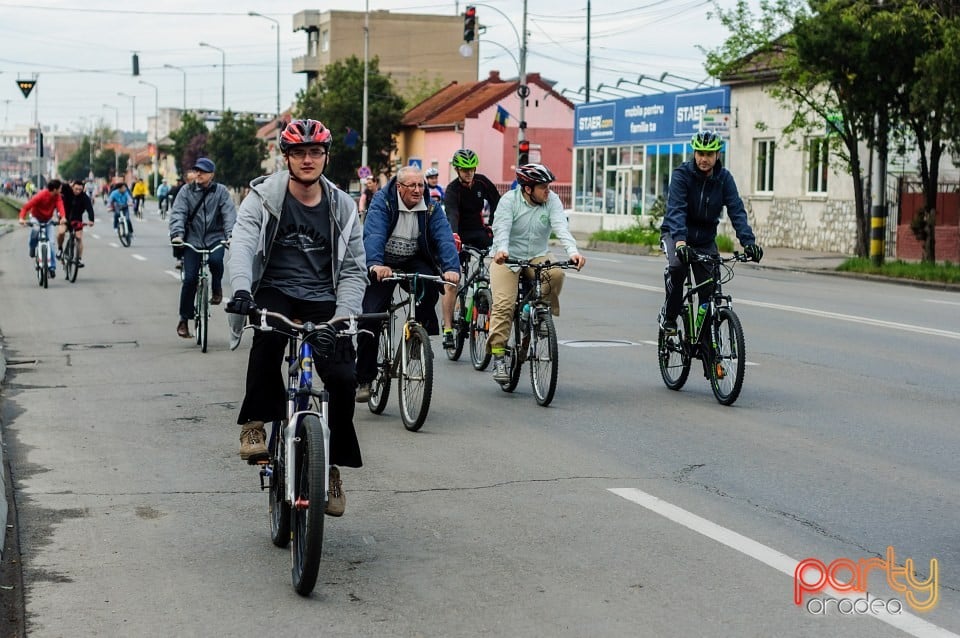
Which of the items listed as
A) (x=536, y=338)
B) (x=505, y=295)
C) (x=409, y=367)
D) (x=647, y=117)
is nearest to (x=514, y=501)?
(x=409, y=367)

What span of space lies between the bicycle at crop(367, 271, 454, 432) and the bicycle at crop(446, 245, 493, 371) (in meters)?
1.77

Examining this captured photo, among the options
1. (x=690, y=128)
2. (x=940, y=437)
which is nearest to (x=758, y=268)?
(x=690, y=128)

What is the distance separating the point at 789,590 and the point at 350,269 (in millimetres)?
2262

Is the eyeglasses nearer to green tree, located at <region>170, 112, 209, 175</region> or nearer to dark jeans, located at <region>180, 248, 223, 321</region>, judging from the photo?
dark jeans, located at <region>180, 248, 223, 321</region>

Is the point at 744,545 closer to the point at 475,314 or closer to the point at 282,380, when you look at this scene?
the point at 282,380

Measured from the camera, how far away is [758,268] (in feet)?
101

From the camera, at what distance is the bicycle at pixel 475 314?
40.6ft

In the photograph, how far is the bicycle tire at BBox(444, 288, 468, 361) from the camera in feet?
42.5

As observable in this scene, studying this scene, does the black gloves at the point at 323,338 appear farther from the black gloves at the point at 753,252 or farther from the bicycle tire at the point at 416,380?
the black gloves at the point at 753,252

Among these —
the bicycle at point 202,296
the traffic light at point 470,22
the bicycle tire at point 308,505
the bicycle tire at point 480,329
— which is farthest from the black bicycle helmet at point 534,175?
the traffic light at point 470,22

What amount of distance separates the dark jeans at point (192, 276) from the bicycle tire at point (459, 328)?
2.64 m

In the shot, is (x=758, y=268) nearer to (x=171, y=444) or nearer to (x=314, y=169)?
(x=171, y=444)

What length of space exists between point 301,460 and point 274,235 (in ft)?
3.57

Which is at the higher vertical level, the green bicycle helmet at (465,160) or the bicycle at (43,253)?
the green bicycle helmet at (465,160)
